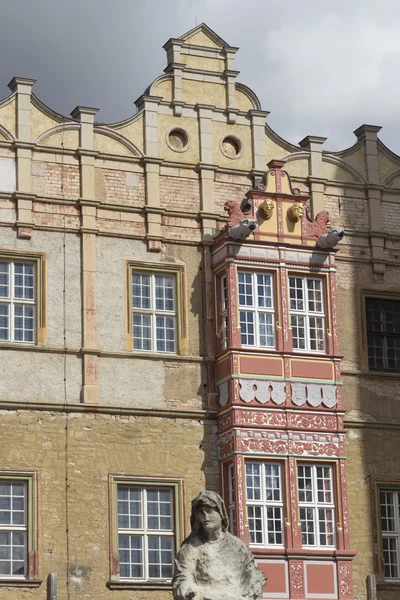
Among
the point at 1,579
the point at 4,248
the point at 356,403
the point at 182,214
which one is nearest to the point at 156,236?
the point at 182,214

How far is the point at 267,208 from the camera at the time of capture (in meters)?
31.2

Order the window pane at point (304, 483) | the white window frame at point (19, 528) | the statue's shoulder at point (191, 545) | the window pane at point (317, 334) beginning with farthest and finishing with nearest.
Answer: the window pane at point (317, 334), the window pane at point (304, 483), the white window frame at point (19, 528), the statue's shoulder at point (191, 545)

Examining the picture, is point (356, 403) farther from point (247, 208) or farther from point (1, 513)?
point (1, 513)

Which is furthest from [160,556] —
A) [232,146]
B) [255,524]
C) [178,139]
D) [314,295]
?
[232,146]

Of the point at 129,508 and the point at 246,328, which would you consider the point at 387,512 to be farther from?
the point at 129,508

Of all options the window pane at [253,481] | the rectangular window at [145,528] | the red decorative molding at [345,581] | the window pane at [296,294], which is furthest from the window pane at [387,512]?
the rectangular window at [145,528]

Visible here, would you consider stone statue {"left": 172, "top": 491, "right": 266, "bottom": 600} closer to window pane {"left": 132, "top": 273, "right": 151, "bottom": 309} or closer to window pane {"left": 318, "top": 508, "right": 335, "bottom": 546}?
window pane {"left": 318, "top": 508, "right": 335, "bottom": 546}

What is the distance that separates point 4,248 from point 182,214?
3.92 metres

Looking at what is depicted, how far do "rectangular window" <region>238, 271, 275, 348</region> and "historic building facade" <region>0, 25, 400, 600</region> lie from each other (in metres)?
0.04

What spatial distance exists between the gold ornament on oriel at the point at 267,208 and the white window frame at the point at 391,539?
6013mm

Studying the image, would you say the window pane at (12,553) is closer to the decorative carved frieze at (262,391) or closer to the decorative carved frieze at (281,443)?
the decorative carved frieze at (281,443)

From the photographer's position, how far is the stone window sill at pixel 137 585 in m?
28.1

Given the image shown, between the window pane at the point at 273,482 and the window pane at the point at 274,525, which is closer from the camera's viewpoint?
the window pane at the point at 274,525

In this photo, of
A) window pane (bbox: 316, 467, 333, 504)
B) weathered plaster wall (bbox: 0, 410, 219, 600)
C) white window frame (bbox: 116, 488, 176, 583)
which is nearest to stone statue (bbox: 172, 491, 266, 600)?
weathered plaster wall (bbox: 0, 410, 219, 600)
